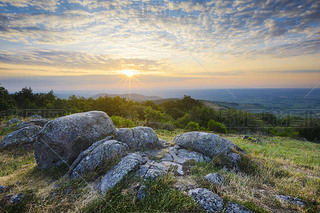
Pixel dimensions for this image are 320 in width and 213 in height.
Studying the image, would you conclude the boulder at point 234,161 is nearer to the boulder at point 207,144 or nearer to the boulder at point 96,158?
the boulder at point 207,144

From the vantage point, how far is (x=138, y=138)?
8477mm

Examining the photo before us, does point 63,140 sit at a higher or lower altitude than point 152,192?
higher

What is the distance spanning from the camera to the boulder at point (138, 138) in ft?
27.0

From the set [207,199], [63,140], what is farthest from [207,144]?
[63,140]

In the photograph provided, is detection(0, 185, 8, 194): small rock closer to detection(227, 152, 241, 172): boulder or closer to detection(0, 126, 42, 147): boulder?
detection(0, 126, 42, 147): boulder

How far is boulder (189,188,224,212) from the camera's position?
3.92 meters

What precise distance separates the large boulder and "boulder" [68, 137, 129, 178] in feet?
3.62

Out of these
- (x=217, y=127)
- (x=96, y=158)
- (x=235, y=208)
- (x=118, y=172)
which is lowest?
(x=217, y=127)

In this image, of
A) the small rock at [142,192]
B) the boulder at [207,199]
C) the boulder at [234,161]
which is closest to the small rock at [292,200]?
the boulder at [207,199]

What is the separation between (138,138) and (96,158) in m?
2.78

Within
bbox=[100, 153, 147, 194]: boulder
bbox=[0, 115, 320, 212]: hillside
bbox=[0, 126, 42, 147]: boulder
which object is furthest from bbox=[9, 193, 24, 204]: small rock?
bbox=[0, 126, 42, 147]: boulder

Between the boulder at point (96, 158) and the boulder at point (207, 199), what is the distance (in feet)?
11.3

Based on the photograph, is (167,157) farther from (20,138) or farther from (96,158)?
(20,138)

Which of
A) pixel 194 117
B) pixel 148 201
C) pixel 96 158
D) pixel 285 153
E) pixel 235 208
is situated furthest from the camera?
pixel 194 117
